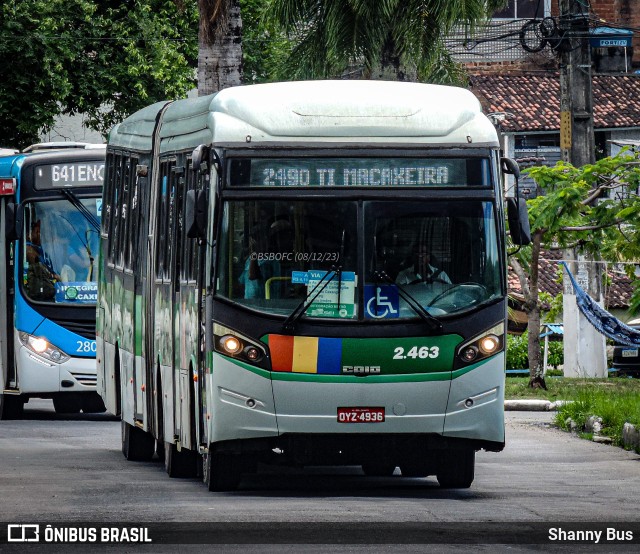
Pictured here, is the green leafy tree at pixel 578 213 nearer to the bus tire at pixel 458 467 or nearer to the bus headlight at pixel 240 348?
the bus tire at pixel 458 467

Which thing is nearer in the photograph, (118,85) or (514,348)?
(118,85)

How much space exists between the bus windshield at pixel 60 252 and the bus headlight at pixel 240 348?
8.95m

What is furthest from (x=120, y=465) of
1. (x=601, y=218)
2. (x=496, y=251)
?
(x=601, y=218)

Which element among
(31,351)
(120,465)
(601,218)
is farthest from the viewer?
(601,218)

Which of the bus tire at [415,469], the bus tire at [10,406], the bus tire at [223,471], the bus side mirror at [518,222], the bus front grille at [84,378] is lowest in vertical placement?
the bus tire at [10,406]

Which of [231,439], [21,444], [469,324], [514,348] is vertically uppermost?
[469,324]

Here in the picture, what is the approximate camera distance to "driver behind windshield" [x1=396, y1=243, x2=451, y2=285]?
12703mm

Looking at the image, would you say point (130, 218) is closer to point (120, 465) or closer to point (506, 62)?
point (120, 465)

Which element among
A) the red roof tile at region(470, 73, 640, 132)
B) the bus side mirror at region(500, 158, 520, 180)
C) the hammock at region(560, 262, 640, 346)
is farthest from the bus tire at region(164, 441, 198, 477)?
the red roof tile at region(470, 73, 640, 132)

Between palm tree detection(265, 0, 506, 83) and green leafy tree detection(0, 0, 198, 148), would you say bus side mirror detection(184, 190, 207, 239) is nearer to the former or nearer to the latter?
palm tree detection(265, 0, 506, 83)

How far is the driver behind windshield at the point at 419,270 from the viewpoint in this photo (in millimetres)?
12703

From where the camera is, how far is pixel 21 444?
60.8 feet

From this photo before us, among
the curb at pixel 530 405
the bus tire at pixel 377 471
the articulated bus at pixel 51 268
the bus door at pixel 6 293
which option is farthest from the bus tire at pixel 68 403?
the bus tire at pixel 377 471

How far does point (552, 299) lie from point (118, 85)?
13797 millimetres
